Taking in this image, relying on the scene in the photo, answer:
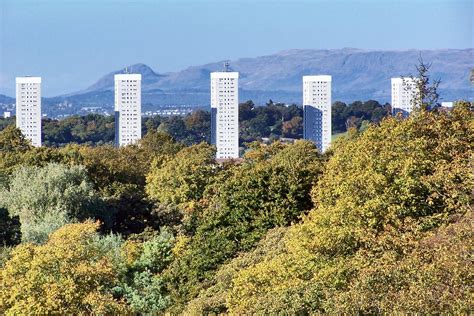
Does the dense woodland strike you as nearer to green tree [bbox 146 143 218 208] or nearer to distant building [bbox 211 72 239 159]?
green tree [bbox 146 143 218 208]

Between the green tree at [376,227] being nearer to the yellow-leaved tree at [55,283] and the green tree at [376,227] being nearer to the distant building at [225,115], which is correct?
the yellow-leaved tree at [55,283]

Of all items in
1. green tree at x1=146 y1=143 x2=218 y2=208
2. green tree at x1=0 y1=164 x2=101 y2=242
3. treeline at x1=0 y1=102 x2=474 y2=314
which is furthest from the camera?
green tree at x1=146 y1=143 x2=218 y2=208

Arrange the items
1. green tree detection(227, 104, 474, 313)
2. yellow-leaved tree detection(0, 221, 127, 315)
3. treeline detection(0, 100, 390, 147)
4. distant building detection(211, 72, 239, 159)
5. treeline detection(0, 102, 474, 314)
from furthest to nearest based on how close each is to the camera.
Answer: distant building detection(211, 72, 239, 159)
treeline detection(0, 100, 390, 147)
yellow-leaved tree detection(0, 221, 127, 315)
treeline detection(0, 102, 474, 314)
green tree detection(227, 104, 474, 313)

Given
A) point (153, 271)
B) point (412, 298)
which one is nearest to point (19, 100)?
point (153, 271)

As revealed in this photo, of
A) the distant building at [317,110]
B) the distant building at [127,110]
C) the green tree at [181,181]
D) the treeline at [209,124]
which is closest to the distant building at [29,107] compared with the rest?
the treeline at [209,124]

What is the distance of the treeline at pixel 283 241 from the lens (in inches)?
626

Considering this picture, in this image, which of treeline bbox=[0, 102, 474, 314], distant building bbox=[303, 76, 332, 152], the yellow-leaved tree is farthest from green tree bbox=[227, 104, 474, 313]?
distant building bbox=[303, 76, 332, 152]

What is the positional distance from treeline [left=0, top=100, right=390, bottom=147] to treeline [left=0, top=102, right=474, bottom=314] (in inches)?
2765

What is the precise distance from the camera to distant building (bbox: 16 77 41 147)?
369 ft

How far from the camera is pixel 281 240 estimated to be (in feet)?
72.2

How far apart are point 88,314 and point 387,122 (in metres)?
7.60

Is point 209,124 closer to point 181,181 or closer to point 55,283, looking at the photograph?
point 181,181

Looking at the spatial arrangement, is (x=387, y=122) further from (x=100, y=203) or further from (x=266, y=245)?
(x=100, y=203)

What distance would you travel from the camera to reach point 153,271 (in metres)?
23.6
